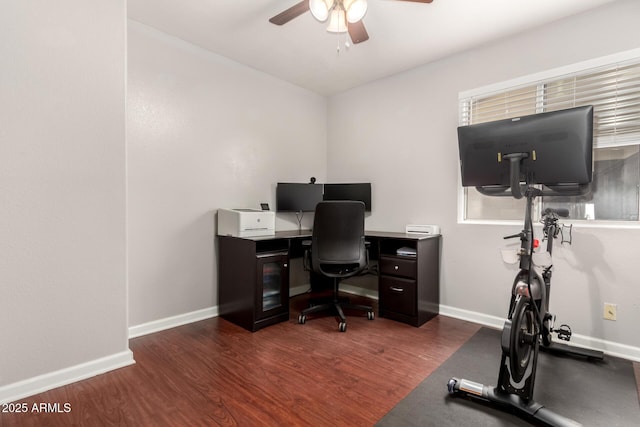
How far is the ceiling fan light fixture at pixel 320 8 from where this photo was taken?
184 cm

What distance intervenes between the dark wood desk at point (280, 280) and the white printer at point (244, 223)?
82mm

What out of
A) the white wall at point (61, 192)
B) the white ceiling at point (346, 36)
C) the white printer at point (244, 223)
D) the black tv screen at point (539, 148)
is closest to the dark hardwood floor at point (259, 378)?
the white wall at point (61, 192)

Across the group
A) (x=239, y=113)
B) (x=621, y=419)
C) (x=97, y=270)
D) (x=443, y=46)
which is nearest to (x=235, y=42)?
(x=239, y=113)

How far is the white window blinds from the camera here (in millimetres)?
2285

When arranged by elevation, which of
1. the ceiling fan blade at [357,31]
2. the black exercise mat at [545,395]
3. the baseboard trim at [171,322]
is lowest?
the black exercise mat at [545,395]

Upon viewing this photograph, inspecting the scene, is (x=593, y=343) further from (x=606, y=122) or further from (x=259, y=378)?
(x=259, y=378)

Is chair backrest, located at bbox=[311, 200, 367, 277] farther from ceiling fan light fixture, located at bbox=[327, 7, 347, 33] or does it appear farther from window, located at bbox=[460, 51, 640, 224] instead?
window, located at bbox=[460, 51, 640, 224]

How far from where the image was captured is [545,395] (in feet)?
5.87

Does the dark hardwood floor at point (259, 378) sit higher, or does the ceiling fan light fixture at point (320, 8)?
the ceiling fan light fixture at point (320, 8)

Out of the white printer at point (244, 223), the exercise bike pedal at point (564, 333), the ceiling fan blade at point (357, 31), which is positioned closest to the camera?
the ceiling fan blade at point (357, 31)

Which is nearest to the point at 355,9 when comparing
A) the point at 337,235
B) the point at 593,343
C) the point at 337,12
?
the point at 337,12

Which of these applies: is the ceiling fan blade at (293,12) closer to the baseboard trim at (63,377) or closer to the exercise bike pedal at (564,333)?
the baseboard trim at (63,377)

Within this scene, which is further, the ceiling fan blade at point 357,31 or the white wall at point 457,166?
the white wall at point 457,166

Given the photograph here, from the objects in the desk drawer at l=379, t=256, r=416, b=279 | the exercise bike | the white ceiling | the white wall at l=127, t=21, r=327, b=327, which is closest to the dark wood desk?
the desk drawer at l=379, t=256, r=416, b=279
